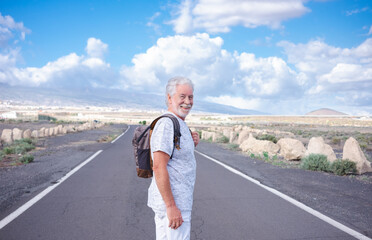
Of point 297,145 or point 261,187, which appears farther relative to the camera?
point 297,145

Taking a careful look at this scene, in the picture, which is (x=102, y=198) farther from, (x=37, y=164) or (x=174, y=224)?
(x=37, y=164)

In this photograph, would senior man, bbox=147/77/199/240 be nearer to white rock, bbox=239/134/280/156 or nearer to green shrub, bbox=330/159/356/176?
green shrub, bbox=330/159/356/176

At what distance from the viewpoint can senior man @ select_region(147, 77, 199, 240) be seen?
8.40ft

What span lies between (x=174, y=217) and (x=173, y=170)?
1.20 ft

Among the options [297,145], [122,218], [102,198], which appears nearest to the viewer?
[122,218]

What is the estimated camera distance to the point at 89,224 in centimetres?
524

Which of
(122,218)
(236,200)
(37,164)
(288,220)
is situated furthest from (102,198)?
(37,164)

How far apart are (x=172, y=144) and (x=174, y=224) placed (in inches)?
25.3

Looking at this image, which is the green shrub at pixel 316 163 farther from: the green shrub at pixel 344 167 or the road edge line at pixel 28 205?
the road edge line at pixel 28 205

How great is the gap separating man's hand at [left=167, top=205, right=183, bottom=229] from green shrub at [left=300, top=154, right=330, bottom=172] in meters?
9.82

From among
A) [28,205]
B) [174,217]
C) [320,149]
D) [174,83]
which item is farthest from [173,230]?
[320,149]

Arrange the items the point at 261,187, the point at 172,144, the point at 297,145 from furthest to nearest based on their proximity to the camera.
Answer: the point at 297,145, the point at 261,187, the point at 172,144

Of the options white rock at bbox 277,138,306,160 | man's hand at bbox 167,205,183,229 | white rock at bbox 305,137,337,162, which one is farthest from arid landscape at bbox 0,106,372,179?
man's hand at bbox 167,205,183,229

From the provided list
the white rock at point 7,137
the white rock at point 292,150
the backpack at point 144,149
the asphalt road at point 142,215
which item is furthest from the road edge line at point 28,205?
the white rock at point 7,137
